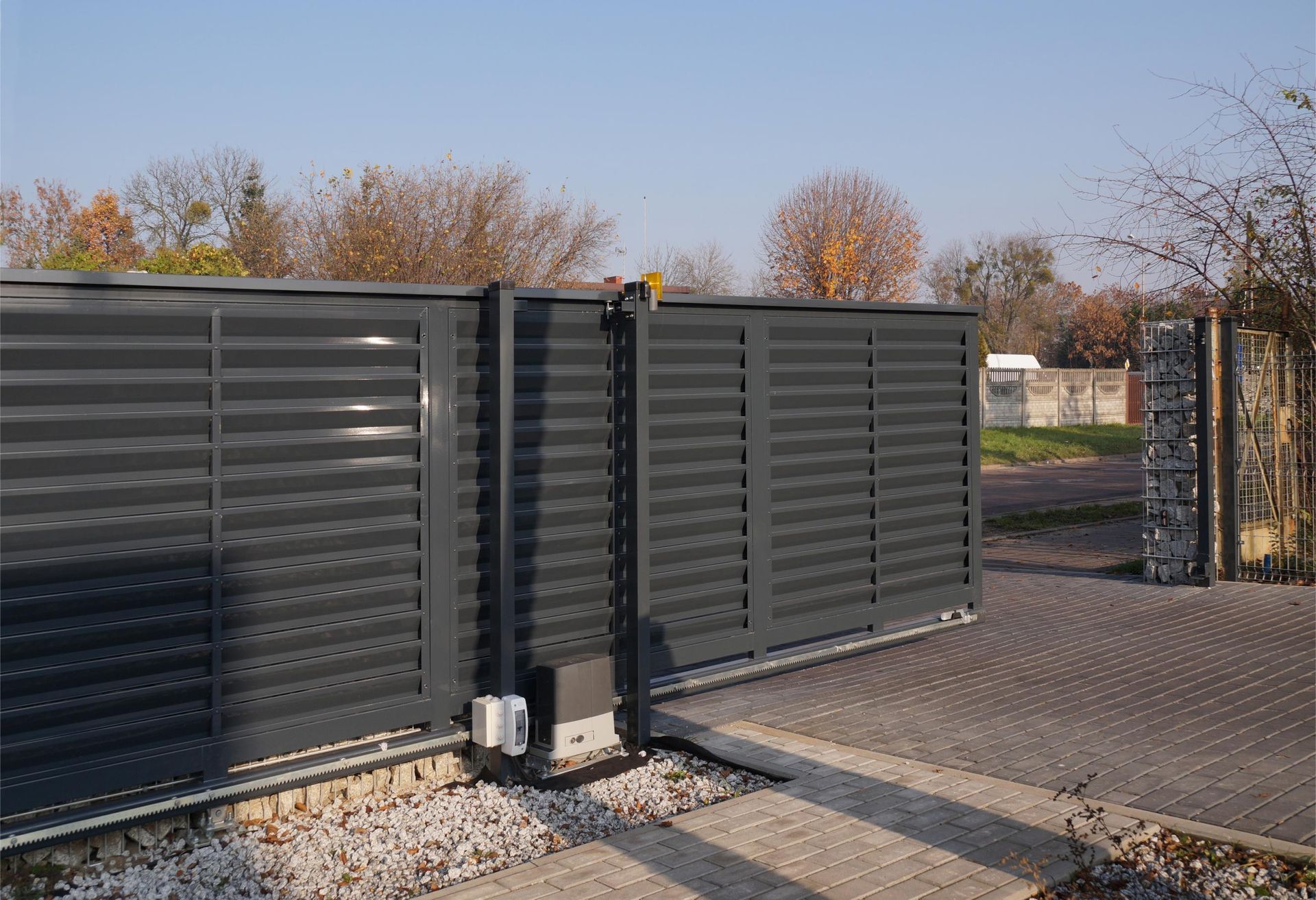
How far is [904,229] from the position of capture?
40.9 meters

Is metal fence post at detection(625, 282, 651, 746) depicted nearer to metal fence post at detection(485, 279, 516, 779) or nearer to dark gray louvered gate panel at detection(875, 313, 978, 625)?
metal fence post at detection(485, 279, 516, 779)

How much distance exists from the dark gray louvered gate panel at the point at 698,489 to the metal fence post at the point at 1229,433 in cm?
718

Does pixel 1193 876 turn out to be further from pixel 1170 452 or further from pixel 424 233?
pixel 424 233

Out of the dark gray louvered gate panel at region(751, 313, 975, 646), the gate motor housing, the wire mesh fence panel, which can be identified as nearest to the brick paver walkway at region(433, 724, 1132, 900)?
the gate motor housing

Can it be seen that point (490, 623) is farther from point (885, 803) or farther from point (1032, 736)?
point (1032, 736)

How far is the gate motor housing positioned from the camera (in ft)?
18.3

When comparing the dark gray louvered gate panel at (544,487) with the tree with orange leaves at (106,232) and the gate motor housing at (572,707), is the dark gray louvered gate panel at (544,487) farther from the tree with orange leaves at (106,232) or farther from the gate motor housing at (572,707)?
the tree with orange leaves at (106,232)

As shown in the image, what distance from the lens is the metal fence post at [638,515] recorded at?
592cm

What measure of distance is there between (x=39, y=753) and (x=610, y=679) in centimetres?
265

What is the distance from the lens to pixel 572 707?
563 cm

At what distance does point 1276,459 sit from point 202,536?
11671 mm

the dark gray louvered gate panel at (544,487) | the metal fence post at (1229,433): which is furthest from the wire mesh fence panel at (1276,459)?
the dark gray louvered gate panel at (544,487)

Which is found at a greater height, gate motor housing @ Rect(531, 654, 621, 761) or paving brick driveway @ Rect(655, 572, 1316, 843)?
gate motor housing @ Rect(531, 654, 621, 761)

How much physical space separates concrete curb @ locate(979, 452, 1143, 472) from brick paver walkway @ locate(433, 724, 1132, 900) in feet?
85.6
